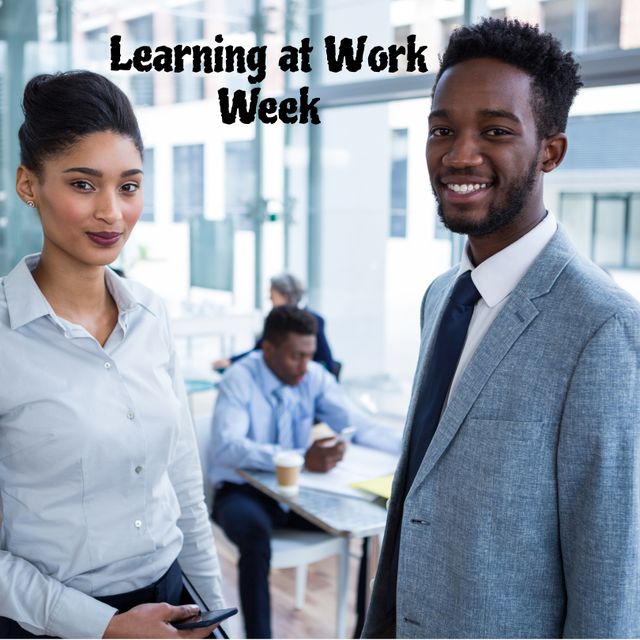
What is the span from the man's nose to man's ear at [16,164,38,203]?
688 mm

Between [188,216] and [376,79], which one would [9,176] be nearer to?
[188,216]

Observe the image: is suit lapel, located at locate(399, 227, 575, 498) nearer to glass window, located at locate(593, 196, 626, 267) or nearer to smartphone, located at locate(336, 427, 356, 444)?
smartphone, located at locate(336, 427, 356, 444)

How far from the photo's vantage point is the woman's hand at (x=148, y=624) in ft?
4.26

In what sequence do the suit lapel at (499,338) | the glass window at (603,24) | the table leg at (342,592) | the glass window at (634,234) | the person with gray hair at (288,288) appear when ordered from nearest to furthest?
the suit lapel at (499,338), the table leg at (342,592), the glass window at (603,24), the glass window at (634,234), the person with gray hair at (288,288)

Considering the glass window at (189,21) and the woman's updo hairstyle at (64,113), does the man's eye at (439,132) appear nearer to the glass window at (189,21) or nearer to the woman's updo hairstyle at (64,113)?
the woman's updo hairstyle at (64,113)

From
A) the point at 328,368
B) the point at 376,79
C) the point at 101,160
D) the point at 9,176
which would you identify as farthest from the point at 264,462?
the point at 9,176

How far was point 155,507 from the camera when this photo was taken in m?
1.44

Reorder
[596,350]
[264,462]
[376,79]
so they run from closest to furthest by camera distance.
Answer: [596,350], [264,462], [376,79]

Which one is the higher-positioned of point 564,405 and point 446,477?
point 564,405

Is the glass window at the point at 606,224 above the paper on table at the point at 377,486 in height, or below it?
above

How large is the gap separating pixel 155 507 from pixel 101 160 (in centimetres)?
62

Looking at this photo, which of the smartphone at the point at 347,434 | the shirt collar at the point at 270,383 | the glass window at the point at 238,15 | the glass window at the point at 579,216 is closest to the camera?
the smartphone at the point at 347,434

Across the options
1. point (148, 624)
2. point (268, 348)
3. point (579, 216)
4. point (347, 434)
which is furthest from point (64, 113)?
point (579, 216)

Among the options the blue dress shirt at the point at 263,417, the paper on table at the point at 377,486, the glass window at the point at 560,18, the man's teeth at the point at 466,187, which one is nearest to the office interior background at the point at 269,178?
the glass window at the point at 560,18
